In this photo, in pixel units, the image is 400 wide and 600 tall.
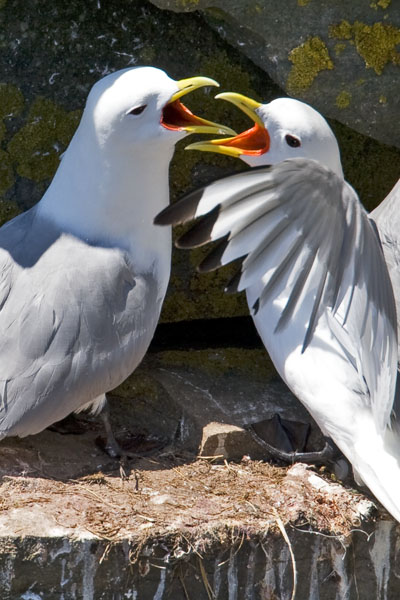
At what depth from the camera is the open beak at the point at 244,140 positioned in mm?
3791

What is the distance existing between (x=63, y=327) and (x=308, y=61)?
1.37m

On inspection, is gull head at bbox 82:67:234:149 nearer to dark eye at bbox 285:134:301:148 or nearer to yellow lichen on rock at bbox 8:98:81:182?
dark eye at bbox 285:134:301:148

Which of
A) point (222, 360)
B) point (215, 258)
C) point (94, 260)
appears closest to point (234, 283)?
point (215, 258)

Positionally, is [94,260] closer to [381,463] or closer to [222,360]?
[222,360]

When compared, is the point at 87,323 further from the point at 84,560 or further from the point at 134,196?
the point at 84,560

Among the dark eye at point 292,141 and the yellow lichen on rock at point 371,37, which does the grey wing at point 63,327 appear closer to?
the dark eye at point 292,141

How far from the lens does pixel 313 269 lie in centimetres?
304

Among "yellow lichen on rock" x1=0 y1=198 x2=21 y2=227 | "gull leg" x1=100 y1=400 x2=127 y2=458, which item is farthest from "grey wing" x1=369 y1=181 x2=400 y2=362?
"yellow lichen on rock" x1=0 y1=198 x2=21 y2=227

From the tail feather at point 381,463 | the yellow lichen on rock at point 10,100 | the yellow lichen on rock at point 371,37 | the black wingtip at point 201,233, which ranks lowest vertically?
the tail feather at point 381,463

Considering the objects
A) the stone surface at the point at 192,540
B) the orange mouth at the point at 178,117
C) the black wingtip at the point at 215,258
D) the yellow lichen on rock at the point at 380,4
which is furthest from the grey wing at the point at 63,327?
the yellow lichen on rock at the point at 380,4

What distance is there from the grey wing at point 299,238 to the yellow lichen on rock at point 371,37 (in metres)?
1.09

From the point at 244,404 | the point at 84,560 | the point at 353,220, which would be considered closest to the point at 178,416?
the point at 244,404

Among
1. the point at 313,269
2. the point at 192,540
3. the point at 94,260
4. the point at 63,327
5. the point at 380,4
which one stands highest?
the point at 380,4

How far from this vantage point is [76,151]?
3.63 m
